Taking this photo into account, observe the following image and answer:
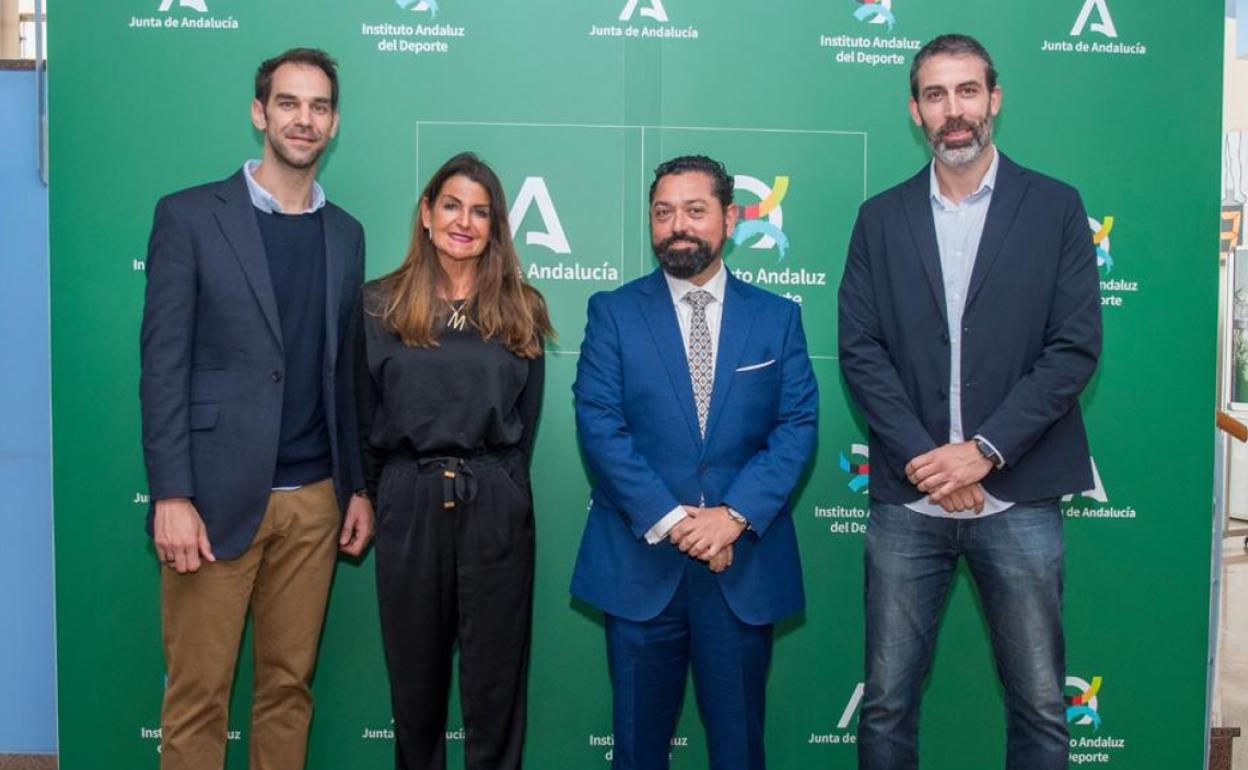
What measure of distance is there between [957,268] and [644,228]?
1.11 meters

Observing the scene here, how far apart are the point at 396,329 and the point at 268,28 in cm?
127

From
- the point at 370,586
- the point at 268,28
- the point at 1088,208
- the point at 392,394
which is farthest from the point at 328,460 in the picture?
the point at 1088,208

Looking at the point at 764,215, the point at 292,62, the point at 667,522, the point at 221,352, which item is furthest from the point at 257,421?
the point at 764,215

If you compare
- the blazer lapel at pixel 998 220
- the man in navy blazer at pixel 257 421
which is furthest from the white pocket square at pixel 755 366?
the man in navy blazer at pixel 257 421

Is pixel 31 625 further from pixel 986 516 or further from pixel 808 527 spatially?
pixel 986 516

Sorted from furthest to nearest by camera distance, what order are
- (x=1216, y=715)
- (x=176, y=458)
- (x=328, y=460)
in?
(x=1216, y=715) < (x=328, y=460) < (x=176, y=458)

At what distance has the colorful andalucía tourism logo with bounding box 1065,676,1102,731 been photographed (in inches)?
131

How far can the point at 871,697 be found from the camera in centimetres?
254

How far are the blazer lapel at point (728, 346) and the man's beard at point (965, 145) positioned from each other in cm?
58

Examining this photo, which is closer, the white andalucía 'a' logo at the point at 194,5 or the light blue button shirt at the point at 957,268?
the light blue button shirt at the point at 957,268

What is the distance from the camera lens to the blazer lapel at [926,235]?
243 centimetres

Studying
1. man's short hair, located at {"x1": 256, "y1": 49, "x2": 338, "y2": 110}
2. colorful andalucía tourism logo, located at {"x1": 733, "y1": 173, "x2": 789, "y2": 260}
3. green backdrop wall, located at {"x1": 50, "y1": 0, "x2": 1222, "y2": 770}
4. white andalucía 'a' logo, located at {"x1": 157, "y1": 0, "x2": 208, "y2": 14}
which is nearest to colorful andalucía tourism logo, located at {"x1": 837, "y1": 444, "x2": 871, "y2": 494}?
green backdrop wall, located at {"x1": 50, "y1": 0, "x2": 1222, "y2": 770}

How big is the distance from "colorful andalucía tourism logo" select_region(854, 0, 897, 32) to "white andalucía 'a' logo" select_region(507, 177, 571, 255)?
3.70ft

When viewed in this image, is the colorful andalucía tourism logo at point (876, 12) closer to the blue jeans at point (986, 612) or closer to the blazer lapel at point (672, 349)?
the blazer lapel at point (672, 349)
